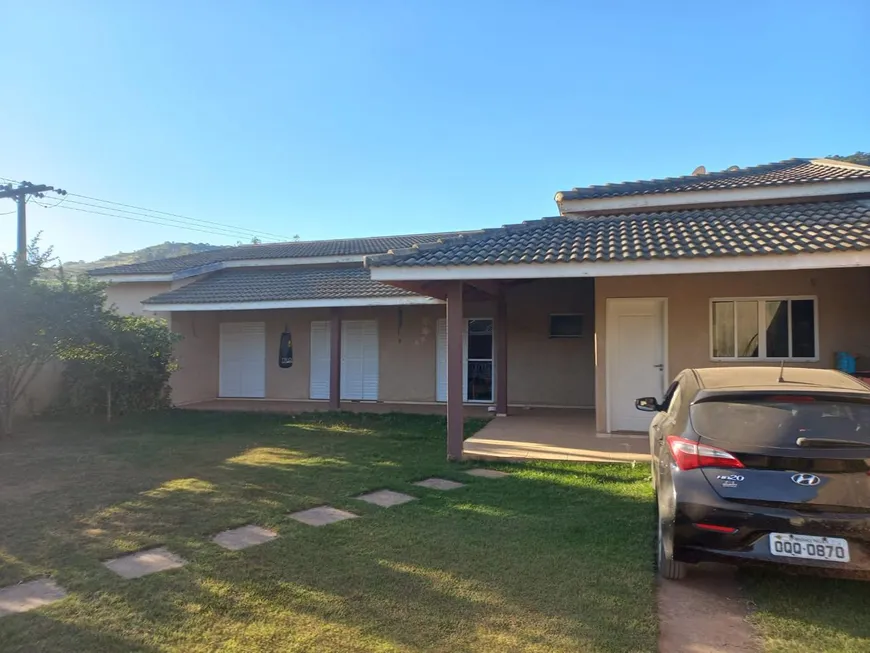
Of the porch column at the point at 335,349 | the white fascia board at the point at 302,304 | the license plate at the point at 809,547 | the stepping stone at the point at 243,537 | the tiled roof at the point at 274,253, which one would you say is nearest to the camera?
the license plate at the point at 809,547

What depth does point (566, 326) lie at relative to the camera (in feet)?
45.1

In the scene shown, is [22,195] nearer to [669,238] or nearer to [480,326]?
[480,326]

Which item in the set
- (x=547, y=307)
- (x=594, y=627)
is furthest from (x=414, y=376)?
(x=594, y=627)

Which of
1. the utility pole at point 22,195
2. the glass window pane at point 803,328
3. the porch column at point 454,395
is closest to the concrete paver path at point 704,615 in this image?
the porch column at point 454,395

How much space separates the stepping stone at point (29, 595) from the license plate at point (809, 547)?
458 centimetres

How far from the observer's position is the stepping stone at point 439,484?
676 centimetres

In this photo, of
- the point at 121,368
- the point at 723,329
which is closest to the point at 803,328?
the point at 723,329

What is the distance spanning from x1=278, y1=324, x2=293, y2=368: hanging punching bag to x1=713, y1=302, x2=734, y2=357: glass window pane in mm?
10593

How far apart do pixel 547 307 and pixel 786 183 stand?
5.44 meters

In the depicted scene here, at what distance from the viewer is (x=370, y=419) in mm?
12281

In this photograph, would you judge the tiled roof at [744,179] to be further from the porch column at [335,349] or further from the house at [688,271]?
the porch column at [335,349]

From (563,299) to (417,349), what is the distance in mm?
3809

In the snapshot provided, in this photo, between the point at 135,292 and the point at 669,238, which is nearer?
the point at 669,238

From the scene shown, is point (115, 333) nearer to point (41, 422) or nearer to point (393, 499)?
point (41, 422)
